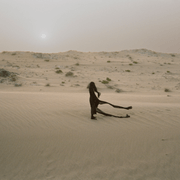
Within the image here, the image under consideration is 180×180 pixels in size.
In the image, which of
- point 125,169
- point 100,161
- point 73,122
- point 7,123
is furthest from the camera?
point 73,122

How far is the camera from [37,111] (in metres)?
5.36

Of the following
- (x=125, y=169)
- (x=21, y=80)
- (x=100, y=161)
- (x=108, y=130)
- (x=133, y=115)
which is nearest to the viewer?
(x=125, y=169)

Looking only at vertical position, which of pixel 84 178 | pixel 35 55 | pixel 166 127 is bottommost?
pixel 84 178

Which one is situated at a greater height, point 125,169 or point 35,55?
point 35,55

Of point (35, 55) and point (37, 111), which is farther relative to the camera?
point (35, 55)

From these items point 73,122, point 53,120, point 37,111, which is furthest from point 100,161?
point 37,111

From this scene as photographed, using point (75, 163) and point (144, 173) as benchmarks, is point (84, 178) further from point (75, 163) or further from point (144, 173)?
point (144, 173)

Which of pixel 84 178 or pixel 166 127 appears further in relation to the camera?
pixel 166 127

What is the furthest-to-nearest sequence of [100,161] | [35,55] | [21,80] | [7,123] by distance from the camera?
[35,55] → [21,80] → [7,123] → [100,161]

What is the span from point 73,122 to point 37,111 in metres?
1.55

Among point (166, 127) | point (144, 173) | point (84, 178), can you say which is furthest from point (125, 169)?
point (166, 127)

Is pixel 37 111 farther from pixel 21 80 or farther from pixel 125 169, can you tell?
pixel 21 80

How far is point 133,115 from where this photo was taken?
514 centimetres

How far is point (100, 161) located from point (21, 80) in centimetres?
1475
